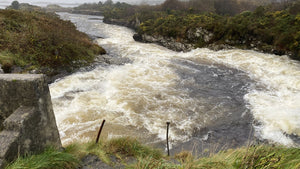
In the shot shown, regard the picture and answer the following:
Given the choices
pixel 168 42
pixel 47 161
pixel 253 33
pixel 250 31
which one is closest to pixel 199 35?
pixel 168 42

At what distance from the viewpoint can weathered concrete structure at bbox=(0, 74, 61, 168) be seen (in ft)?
9.08

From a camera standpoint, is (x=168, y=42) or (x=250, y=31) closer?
(x=250, y=31)

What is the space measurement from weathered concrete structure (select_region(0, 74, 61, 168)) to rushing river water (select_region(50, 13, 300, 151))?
3.97m

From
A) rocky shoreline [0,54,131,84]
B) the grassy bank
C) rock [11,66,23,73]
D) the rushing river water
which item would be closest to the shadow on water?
the rushing river water

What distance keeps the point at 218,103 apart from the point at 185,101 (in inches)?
67.1

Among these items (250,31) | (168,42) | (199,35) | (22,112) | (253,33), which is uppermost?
(250,31)

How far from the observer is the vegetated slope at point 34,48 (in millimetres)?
11966

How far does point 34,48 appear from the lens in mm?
13125

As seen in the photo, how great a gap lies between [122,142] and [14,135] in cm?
231

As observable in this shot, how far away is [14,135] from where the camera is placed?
2.75 meters

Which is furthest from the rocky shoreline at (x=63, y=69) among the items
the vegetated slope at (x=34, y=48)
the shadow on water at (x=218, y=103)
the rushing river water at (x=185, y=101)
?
the shadow on water at (x=218, y=103)

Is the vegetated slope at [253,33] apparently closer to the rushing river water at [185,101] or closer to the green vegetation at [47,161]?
the rushing river water at [185,101]

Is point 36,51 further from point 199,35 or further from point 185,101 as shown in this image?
point 199,35

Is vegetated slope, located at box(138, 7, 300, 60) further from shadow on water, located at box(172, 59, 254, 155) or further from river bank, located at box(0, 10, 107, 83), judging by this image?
river bank, located at box(0, 10, 107, 83)
